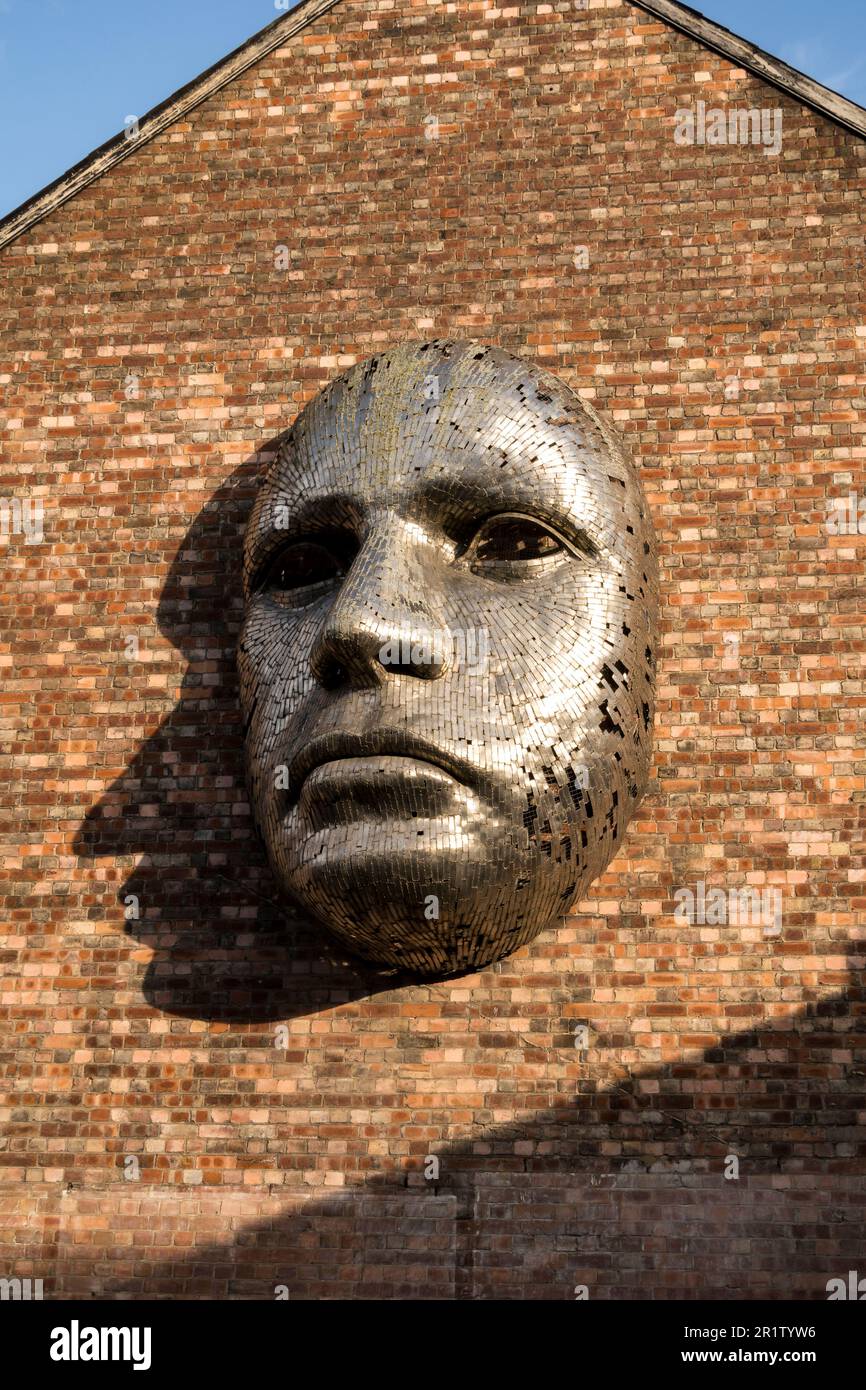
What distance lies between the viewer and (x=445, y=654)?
8680mm

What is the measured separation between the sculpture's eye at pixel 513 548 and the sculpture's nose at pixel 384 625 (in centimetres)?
35

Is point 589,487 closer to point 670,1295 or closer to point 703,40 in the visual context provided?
point 703,40

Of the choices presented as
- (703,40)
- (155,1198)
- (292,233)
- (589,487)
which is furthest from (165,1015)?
(703,40)

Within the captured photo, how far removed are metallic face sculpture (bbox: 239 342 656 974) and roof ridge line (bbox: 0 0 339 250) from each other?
2.66 metres

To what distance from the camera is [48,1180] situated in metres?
9.16

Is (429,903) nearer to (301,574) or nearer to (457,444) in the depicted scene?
(301,574)

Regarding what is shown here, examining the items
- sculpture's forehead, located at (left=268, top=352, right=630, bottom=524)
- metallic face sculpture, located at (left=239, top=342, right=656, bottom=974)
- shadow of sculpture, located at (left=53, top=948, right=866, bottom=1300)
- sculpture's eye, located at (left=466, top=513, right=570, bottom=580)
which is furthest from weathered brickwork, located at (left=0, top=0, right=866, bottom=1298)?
sculpture's eye, located at (left=466, top=513, right=570, bottom=580)

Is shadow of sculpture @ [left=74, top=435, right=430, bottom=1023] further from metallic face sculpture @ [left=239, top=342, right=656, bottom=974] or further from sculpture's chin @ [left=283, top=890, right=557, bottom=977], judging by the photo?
metallic face sculpture @ [left=239, top=342, right=656, bottom=974]

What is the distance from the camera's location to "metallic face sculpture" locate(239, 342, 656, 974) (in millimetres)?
8508

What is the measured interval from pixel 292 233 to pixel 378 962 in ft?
15.1

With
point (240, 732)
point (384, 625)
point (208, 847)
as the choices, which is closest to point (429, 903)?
point (384, 625)

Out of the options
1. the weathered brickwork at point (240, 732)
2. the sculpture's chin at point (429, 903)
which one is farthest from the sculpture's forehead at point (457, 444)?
the sculpture's chin at point (429, 903)
